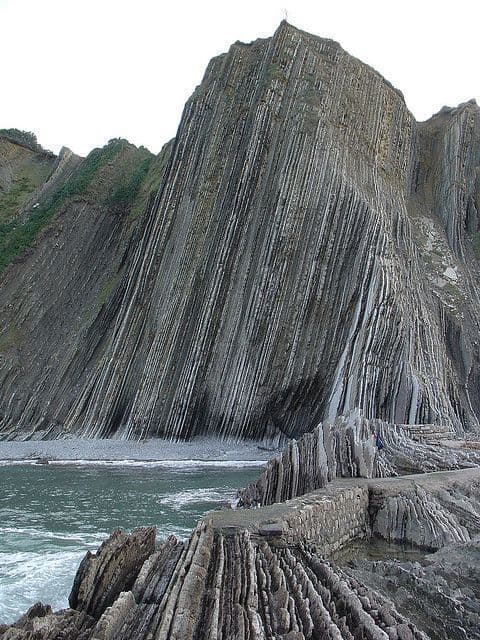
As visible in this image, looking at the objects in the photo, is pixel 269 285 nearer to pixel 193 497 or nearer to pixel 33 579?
pixel 193 497

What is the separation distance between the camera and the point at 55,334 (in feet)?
132

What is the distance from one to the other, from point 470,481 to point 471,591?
546cm

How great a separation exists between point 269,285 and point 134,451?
1053 centimetres

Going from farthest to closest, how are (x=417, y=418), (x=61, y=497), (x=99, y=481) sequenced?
(x=417, y=418), (x=99, y=481), (x=61, y=497)

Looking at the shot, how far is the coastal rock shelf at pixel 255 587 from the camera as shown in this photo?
4.94 meters

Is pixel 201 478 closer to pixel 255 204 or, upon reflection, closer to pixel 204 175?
pixel 255 204

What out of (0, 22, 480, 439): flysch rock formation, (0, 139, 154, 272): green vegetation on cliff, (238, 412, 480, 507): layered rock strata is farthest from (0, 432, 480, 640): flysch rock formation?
(0, 139, 154, 272): green vegetation on cliff

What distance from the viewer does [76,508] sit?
15336 mm

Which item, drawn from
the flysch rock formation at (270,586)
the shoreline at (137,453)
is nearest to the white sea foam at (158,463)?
the shoreline at (137,453)

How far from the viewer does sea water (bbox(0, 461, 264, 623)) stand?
9.18 metres

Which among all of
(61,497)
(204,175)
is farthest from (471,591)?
(204,175)

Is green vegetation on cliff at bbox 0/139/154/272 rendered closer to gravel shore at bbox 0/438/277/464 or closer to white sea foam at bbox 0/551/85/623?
gravel shore at bbox 0/438/277/464

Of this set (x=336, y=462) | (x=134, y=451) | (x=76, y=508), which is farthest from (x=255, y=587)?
(x=134, y=451)

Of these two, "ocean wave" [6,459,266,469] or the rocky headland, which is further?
"ocean wave" [6,459,266,469]
